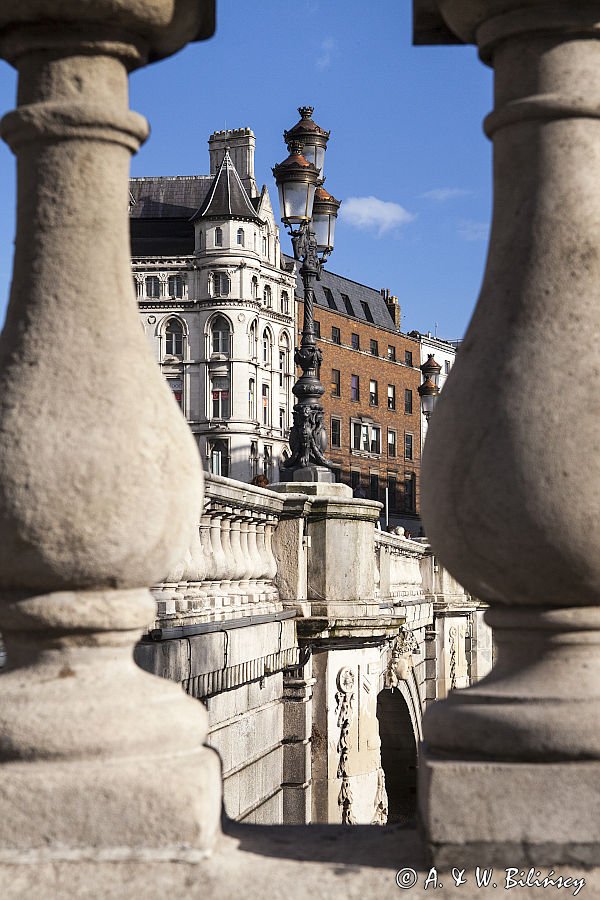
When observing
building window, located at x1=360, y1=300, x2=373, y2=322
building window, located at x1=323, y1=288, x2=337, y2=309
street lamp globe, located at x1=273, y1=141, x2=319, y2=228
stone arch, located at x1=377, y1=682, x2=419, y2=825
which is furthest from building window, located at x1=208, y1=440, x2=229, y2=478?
street lamp globe, located at x1=273, y1=141, x2=319, y2=228

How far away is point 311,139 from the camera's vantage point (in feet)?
39.1

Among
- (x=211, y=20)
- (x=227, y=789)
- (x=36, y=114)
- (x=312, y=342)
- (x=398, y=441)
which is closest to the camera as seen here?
(x=36, y=114)

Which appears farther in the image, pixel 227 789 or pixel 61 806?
pixel 227 789

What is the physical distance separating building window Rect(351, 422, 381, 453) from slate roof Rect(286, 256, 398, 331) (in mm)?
6891

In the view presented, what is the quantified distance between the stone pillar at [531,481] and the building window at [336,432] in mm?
71294

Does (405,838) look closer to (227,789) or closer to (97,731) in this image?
(97,731)

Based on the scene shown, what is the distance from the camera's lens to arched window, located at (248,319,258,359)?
68.1 metres

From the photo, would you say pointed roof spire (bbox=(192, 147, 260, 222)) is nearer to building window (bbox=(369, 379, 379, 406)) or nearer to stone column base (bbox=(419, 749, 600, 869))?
building window (bbox=(369, 379, 379, 406))

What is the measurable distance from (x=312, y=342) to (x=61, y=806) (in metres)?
9.48

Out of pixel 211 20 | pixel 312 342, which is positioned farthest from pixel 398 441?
pixel 211 20

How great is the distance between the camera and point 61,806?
7.77 ft

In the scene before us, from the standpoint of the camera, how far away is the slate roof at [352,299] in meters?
78.2

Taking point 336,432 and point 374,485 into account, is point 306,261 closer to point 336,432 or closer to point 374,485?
point 336,432

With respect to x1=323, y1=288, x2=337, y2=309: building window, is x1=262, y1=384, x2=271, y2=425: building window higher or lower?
lower
